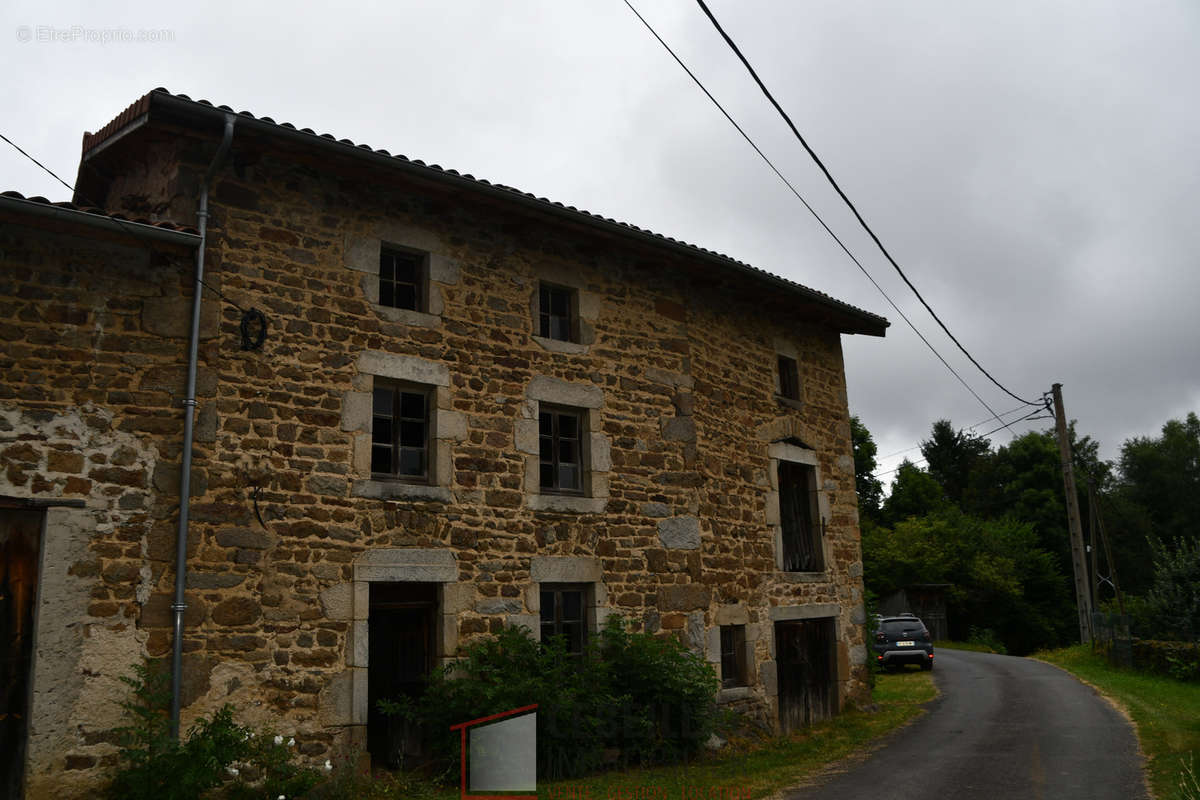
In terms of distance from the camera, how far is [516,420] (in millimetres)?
8812

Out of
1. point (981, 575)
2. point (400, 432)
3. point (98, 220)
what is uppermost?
point (98, 220)

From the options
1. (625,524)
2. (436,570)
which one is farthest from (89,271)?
(625,524)

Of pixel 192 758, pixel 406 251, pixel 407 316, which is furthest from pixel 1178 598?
pixel 192 758

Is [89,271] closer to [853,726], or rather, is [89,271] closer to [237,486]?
[237,486]

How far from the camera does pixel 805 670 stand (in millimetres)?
11750

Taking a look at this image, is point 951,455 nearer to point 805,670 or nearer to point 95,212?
point 805,670

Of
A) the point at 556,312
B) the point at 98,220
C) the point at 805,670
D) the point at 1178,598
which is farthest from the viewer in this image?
the point at 1178,598

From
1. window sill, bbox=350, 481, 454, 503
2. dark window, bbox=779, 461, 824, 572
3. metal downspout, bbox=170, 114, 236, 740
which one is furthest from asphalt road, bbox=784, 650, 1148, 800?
metal downspout, bbox=170, 114, 236, 740

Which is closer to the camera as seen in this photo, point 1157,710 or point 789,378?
point 1157,710

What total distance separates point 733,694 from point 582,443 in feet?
11.5

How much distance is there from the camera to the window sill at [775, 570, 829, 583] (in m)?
11.5

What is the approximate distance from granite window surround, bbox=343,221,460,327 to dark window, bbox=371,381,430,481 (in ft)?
2.22

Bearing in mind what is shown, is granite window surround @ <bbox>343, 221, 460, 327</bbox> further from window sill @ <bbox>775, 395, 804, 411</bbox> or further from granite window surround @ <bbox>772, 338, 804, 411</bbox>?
granite window surround @ <bbox>772, 338, 804, 411</bbox>

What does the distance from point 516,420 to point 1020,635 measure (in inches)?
1097
